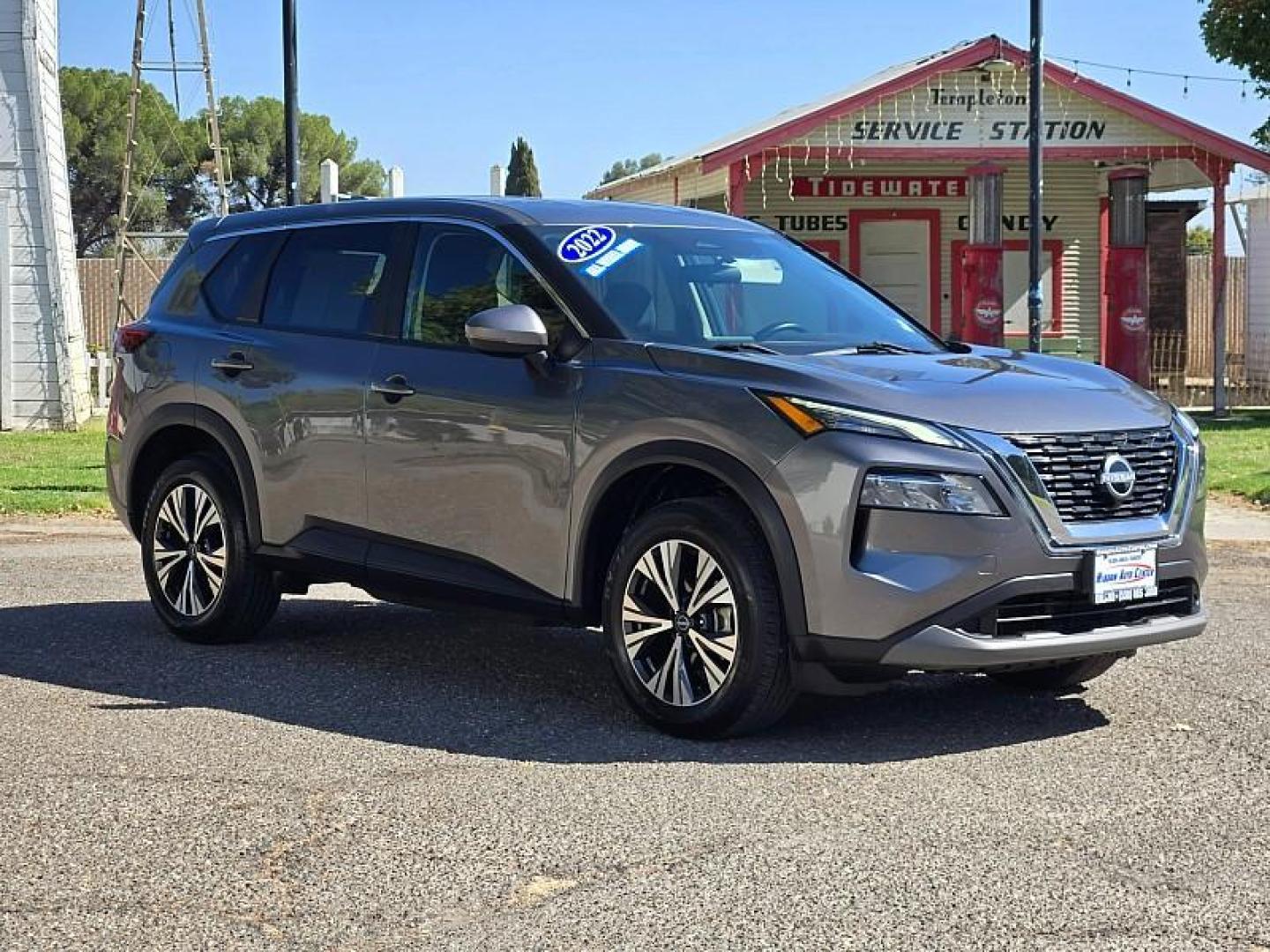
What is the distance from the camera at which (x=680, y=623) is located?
6.38 metres

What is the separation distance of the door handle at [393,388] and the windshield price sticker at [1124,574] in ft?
8.70

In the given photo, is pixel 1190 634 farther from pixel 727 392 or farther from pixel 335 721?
pixel 335 721

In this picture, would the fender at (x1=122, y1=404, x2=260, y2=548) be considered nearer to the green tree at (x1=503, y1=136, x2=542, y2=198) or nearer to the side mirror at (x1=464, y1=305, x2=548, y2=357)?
the side mirror at (x1=464, y1=305, x2=548, y2=357)

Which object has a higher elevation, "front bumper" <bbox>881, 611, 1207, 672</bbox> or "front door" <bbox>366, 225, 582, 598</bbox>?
"front door" <bbox>366, 225, 582, 598</bbox>

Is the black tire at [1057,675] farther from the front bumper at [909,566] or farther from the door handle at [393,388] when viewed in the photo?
the door handle at [393,388]

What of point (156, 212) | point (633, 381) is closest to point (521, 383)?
point (633, 381)

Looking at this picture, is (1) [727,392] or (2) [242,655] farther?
(2) [242,655]

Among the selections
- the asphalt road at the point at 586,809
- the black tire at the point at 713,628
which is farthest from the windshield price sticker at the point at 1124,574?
the black tire at the point at 713,628

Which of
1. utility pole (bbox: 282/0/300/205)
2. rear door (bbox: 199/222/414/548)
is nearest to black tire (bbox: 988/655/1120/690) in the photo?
rear door (bbox: 199/222/414/548)

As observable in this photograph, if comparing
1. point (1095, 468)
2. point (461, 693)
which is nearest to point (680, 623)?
point (461, 693)

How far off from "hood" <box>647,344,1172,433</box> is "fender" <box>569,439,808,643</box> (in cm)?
27

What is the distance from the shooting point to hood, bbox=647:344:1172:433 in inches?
241

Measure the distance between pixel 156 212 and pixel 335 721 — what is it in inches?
2135

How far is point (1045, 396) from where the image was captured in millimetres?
6348
